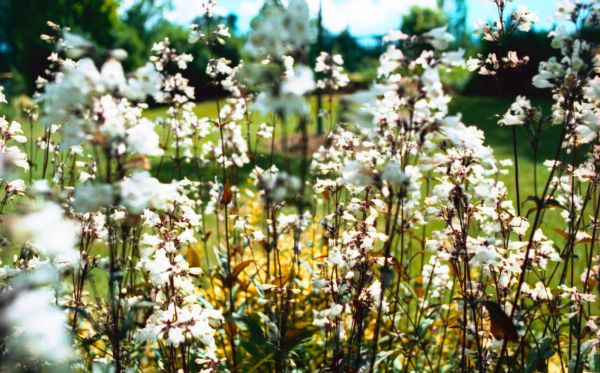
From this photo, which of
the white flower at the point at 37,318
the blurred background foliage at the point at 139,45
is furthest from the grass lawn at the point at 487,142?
the white flower at the point at 37,318

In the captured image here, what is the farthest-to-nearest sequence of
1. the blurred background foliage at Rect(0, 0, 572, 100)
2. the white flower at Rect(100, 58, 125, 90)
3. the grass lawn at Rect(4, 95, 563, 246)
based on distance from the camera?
the blurred background foliage at Rect(0, 0, 572, 100) → the grass lawn at Rect(4, 95, 563, 246) → the white flower at Rect(100, 58, 125, 90)

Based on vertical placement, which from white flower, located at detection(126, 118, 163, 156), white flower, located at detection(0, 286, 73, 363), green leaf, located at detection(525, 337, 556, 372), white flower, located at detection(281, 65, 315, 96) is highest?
white flower, located at detection(281, 65, 315, 96)

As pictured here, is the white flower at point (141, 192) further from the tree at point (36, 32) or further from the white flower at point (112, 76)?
the tree at point (36, 32)

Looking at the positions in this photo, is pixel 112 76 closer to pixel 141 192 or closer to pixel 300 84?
pixel 141 192

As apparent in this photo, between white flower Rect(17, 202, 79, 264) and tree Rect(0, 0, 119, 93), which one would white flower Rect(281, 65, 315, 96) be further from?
tree Rect(0, 0, 119, 93)

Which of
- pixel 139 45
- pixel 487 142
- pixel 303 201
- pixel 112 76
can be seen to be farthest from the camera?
pixel 139 45

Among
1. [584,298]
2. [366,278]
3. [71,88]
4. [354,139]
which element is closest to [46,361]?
[71,88]

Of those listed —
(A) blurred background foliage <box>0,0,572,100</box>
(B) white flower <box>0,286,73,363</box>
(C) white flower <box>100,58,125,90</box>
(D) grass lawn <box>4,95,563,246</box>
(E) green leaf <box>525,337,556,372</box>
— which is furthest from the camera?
(A) blurred background foliage <box>0,0,572,100</box>

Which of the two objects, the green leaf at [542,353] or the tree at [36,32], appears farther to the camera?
the tree at [36,32]

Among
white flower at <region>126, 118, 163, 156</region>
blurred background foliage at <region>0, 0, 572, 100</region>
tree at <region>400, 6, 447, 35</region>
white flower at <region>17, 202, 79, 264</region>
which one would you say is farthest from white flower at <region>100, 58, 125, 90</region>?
tree at <region>400, 6, 447, 35</region>

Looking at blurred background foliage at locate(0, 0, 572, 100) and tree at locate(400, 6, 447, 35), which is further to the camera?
tree at locate(400, 6, 447, 35)

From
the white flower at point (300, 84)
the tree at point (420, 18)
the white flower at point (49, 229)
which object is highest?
the tree at point (420, 18)

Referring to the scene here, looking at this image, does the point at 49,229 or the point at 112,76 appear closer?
the point at 49,229

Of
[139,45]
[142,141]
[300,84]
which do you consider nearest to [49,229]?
[142,141]
